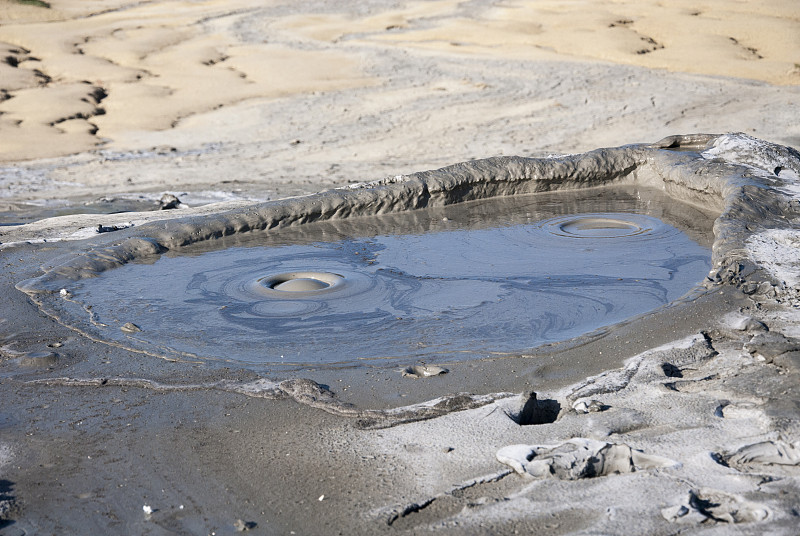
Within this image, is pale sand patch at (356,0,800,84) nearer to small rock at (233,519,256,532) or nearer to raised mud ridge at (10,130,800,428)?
raised mud ridge at (10,130,800,428)

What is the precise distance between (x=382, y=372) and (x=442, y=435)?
0.66 metres

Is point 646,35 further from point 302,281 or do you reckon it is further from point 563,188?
point 302,281

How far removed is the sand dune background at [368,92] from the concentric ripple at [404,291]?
341 cm

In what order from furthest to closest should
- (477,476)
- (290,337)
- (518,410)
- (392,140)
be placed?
(392,140) → (290,337) → (518,410) → (477,476)

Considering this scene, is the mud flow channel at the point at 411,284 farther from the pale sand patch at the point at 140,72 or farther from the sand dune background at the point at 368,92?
the pale sand patch at the point at 140,72

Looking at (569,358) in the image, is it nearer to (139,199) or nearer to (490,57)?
(139,199)

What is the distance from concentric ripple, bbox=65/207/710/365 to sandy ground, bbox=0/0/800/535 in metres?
0.30

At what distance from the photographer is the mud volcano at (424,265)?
4.01 meters

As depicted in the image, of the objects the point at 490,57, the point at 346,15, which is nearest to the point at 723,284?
the point at 490,57

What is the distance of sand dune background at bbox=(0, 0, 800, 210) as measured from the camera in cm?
966

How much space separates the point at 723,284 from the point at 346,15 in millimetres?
16789

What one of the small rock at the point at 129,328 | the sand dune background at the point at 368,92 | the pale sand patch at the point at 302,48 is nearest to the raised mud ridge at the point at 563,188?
the small rock at the point at 129,328

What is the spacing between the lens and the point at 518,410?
10.2 ft

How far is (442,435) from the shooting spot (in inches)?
116
